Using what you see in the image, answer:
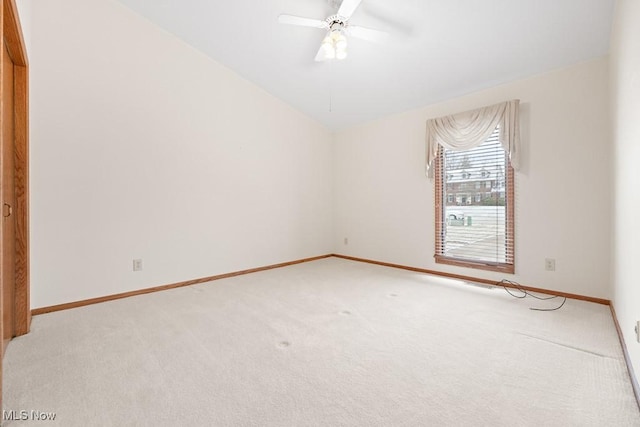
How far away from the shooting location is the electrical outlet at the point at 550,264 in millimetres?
3005

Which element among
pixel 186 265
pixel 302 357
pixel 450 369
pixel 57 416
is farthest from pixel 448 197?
pixel 57 416

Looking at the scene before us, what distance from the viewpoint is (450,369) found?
5.47ft

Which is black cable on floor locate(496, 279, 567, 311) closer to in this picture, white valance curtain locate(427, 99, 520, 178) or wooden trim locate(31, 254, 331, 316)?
white valance curtain locate(427, 99, 520, 178)

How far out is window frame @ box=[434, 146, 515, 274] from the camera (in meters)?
3.25

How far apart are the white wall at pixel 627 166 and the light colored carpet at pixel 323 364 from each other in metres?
0.31

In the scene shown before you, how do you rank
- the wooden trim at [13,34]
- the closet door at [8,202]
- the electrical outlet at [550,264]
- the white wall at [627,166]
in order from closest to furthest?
the white wall at [627,166] < the wooden trim at [13,34] < the closet door at [8,202] < the electrical outlet at [550,264]

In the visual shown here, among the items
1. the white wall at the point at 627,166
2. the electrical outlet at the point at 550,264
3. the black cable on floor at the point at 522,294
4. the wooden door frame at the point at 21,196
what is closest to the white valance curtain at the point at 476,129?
the white wall at the point at 627,166

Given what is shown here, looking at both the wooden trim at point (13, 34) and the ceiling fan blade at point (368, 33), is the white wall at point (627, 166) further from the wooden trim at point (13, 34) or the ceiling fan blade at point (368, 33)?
the wooden trim at point (13, 34)

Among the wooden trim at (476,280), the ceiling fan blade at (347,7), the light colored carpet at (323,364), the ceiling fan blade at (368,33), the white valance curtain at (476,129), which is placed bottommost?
the light colored carpet at (323,364)

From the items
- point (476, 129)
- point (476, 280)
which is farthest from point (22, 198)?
point (476, 280)

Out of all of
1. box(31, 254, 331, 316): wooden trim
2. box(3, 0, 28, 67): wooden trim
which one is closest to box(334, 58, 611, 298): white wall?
box(31, 254, 331, 316): wooden trim

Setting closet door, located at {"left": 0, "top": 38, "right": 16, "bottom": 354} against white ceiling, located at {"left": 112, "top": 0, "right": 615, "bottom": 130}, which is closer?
closet door, located at {"left": 0, "top": 38, "right": 16, "bottom": 354}

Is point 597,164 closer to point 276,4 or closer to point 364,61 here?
point 364,61

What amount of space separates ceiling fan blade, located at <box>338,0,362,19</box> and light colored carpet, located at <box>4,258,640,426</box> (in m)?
2.44
